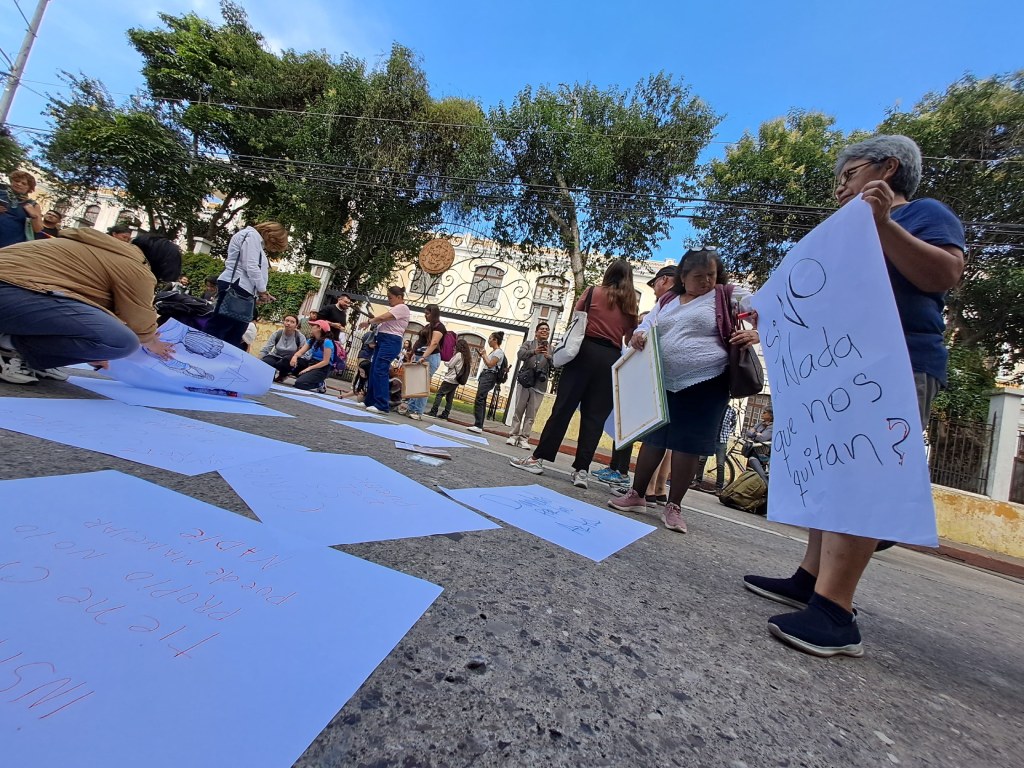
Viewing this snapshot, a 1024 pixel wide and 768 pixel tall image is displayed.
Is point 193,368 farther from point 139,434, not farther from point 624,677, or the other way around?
point 624,677

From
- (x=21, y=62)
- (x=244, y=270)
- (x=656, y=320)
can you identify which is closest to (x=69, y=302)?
(x=244, y=270)

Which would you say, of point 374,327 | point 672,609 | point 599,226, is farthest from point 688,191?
point 672,609

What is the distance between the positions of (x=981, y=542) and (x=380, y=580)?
366 inches

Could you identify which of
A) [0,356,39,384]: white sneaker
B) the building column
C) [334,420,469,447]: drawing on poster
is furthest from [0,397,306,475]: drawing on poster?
the building column

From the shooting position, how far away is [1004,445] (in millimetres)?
6926

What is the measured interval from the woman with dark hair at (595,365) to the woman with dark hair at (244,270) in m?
2.68

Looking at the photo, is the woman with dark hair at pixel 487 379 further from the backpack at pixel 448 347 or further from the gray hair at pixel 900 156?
the gray hair at pixel 900 156

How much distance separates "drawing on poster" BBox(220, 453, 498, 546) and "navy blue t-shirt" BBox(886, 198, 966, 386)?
1.40 m

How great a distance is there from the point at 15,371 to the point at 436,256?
39.4 ft

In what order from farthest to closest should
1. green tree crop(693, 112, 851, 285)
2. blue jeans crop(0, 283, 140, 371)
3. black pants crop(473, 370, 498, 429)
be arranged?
green tree crop(693, 112, 851, 285)
black pants crop(473, 370, 498, 429)
blue jeans crop(0, 283, 140, 371)

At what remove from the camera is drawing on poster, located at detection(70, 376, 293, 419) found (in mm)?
2412

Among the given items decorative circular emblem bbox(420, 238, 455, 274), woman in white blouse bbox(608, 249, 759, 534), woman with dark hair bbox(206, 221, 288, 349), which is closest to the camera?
woman in white blouse bbox(608, 249, 759, 534)

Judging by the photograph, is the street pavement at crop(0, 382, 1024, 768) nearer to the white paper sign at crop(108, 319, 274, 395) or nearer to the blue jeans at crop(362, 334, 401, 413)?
the white paper sign at crop(108, 319, 274, 395)

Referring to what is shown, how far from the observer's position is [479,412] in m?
8.07
